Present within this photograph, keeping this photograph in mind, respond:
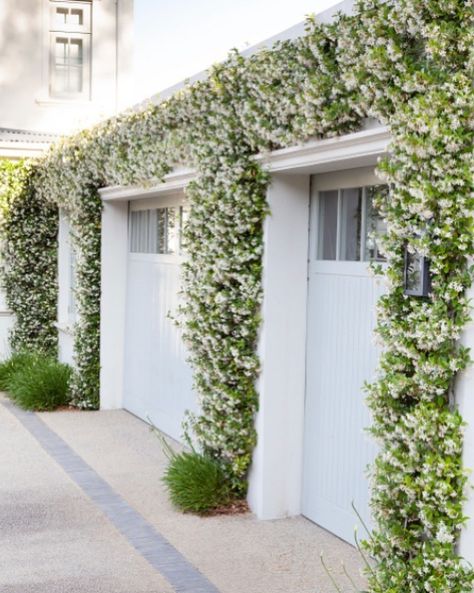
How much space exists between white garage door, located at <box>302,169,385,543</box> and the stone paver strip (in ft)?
3.86

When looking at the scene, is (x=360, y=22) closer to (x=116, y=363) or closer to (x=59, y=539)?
(x=59, y=539)

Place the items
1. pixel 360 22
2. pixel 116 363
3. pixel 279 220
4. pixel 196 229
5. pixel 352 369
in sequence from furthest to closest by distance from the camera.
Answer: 1. pixel 116 363
2. pixel 196 229
3. pixel 279 220
4. pixel 352 369
5. pixel 360 22

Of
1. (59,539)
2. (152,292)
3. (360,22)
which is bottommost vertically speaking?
(59,539)

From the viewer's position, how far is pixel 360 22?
5.17 metres

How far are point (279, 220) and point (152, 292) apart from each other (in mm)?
4008

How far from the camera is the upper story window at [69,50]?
16828 mm

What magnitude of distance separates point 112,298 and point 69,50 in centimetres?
721

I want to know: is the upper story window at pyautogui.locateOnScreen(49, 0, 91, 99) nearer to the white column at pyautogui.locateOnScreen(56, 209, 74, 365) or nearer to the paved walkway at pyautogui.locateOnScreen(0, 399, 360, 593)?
the white column at pyautogui.locateOnScreen(56, 209, 74, 365)

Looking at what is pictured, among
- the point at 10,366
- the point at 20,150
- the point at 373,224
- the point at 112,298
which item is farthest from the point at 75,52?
the point at 373,224

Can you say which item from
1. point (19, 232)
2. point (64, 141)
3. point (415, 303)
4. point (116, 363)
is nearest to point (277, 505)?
point (415, 303)

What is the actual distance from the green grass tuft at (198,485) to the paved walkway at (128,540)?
122 mm

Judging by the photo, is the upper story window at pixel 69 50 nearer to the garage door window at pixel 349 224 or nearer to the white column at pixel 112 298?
the white column at pixel 112 298

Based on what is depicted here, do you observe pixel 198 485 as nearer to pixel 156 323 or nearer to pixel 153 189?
pixel 153 189

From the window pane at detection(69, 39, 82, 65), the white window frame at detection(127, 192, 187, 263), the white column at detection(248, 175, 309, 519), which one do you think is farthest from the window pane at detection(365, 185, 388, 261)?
the window pane at detection(69, 39, 82, 65)
